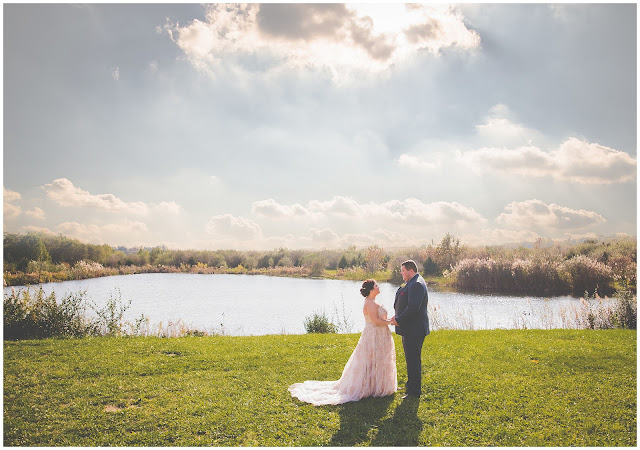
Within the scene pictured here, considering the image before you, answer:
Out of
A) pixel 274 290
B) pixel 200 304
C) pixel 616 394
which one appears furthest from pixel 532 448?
pixel 274 290

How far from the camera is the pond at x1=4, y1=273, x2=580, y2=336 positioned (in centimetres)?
1619

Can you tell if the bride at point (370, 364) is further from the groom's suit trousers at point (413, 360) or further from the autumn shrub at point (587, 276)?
the autumn shrub at point (587, 276)

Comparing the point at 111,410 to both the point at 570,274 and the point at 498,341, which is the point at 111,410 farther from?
the point at 570,274

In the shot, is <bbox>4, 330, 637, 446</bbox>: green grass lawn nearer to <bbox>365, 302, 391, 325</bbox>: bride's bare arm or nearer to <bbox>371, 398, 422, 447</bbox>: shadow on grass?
<bbox>371, 398, 422, 447</bbox>: shadow on grass

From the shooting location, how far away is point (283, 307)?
21.1 meters

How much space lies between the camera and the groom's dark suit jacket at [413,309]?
651 cm

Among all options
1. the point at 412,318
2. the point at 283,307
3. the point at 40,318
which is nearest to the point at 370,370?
the point at 412,318

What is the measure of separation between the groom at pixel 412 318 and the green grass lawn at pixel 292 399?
1.61 ft

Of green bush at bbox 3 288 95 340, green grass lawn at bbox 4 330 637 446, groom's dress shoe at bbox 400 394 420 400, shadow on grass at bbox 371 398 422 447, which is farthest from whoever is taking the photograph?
green bush at bbox 3 288 95 340

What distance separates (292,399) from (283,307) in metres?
14.4

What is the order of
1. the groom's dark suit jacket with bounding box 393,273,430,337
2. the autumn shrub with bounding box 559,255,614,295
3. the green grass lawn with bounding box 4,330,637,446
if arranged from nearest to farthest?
the green grass lawn with bounding box 4,330,637,446 < the groom's dark suit jacket with bounding box 393,273,430,337 < the autumn shrub with bounding box 559,255,614,295

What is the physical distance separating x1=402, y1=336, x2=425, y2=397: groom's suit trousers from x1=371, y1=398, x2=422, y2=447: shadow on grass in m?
0.40

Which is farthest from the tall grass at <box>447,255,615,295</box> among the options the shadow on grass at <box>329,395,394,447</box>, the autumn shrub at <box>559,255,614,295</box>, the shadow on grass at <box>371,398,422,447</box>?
the shadow on grass at <box>371,398,422,447</box>

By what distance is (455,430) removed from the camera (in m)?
5.74
